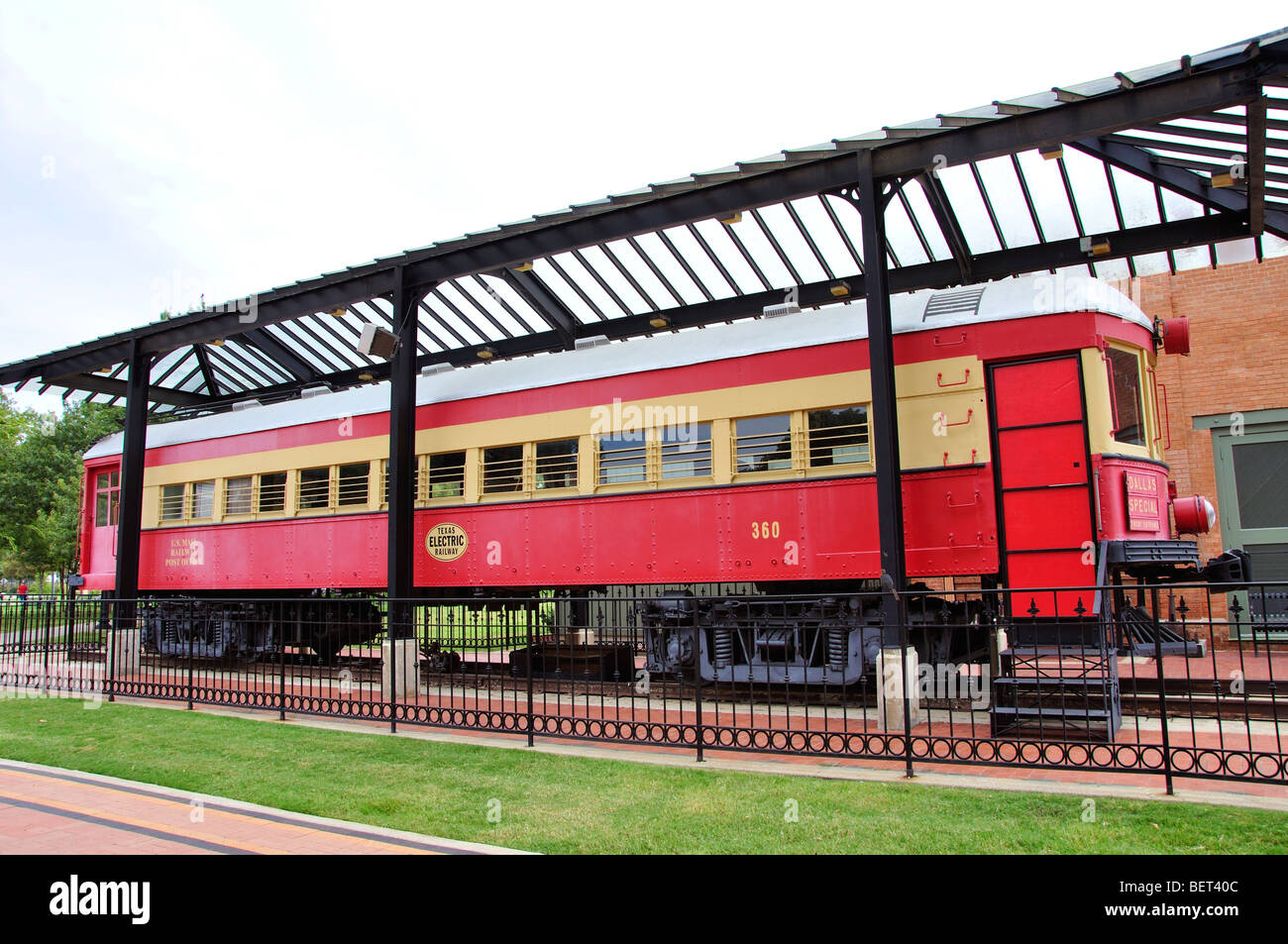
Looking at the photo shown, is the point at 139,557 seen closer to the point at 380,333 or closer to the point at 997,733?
the point at 380,333

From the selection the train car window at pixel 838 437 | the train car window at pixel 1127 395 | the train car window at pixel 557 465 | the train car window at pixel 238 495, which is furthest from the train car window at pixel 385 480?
the train car window at pixel 1127 395

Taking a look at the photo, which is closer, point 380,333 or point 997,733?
point 997,733

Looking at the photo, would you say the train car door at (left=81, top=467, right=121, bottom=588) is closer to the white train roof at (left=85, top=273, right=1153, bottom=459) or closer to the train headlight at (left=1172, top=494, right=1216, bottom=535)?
the white train roof at (left=85, top=273, right=1153, bottom=459)

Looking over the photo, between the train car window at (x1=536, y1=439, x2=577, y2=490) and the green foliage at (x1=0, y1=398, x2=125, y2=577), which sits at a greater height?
the green foliage at (x1=0, y1=398, x2=125, y2=577)

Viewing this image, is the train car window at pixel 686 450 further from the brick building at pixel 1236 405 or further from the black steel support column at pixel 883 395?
the brick building at pixel 1236 405

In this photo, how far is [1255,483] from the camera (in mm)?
13078

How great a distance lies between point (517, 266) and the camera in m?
11.2

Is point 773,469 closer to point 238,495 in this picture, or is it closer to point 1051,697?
point 1051,697

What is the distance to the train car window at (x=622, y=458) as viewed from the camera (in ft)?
34.7

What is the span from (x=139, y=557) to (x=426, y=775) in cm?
1190

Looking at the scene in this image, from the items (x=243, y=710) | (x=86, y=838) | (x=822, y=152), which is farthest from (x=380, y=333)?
(x=86, y=838)

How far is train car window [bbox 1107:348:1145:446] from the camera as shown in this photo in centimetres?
855

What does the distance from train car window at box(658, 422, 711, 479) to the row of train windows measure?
1 centimetres

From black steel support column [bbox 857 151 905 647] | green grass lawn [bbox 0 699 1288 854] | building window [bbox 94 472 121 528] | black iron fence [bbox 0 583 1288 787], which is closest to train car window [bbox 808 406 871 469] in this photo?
black steel support column [bbox 857 151 905 647]
